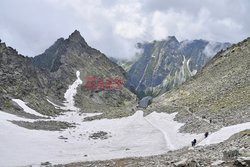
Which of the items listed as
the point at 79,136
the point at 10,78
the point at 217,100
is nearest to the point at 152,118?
the point at 217,100

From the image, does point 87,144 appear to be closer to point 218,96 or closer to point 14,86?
point 218,96

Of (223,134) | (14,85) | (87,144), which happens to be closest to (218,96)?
(87,144)

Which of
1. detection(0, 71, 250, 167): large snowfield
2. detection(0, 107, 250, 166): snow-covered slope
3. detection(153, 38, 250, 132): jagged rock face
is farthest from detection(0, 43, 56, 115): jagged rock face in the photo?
→ detection(153, 38, 250, 132): jagged rock face

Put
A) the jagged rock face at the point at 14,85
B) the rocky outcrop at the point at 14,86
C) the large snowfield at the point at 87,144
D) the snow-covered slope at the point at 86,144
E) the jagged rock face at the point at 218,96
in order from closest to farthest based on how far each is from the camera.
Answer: the large snowfield at the point at 87,144 → the snow-covered slope at the point at 86,144 → the jagged rock face at the point at 218,96 → the rocky outcrop at the point at 14,86 → the jagged rock face at the point at 14,85

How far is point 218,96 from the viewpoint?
76.5m

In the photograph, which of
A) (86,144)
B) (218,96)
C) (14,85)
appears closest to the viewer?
(86,144)

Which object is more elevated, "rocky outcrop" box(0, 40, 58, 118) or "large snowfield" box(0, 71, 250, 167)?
"rocky outcrop" box(0, 40, 58, 118)

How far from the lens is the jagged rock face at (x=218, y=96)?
53722mm

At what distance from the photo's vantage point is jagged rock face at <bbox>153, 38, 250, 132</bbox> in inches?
2115

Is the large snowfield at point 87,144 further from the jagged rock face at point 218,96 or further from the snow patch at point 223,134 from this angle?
the jagged rock face at point 218,96

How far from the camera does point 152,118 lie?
272ft

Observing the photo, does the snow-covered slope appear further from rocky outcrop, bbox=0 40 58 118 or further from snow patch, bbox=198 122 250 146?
rocky outcrop, bbox=0 40 58 118

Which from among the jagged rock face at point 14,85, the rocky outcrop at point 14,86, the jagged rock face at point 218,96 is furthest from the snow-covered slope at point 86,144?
the jagged rock face at point 14,85

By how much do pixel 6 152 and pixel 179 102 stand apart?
57.7m
